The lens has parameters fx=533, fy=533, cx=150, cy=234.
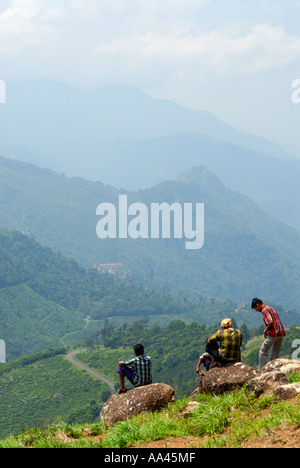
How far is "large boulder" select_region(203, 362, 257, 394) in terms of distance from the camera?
11.1 metres

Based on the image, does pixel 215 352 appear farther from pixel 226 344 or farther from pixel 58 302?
pixel 58 302

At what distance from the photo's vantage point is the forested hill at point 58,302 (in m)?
148

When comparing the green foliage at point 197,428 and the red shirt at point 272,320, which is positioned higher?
the red shirt at point 272,320

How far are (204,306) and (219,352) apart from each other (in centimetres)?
16384

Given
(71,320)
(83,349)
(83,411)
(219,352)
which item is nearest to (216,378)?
(219,352)

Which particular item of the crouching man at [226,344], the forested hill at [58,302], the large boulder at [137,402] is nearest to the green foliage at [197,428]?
the large boulder at [137,402]

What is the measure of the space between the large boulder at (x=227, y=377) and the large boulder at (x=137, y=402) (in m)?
0.87

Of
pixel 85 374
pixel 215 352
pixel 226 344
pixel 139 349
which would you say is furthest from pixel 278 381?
pixel 85 374

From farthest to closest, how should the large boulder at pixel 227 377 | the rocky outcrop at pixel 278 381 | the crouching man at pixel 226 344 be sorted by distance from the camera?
1. the crouching man at pixel 226 344
2. the large boulder at pixel 227 377
3. the rocky outcrop at pixel 278 381

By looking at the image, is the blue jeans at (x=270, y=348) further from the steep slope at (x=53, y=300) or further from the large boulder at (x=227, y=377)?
the steep slope at (x=53, y=300)

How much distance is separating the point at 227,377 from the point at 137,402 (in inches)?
77.5

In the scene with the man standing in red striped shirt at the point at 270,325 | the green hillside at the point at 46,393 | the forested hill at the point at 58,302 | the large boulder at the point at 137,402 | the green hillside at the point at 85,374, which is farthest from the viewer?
the forested hill at the point at 58,302

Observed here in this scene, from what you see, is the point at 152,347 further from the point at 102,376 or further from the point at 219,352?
the point at 219,352

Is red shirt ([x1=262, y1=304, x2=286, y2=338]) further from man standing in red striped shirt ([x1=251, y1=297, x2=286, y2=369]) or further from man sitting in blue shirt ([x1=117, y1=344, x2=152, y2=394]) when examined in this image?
man sitting in blue shirt ([x1=117, y1=344, x2=152, y2=394])
